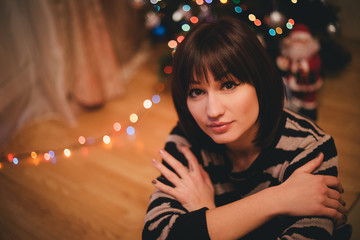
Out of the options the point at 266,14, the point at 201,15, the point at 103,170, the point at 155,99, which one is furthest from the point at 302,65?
the point at 103,170

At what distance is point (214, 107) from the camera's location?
900 mm

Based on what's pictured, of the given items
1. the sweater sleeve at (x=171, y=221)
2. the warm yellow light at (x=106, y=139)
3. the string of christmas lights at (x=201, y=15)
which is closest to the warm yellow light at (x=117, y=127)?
the warm yellow light at (x=106, y=139)

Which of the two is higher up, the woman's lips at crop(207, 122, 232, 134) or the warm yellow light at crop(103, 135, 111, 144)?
the woman's lips at crop(207, 122, 232, 134)

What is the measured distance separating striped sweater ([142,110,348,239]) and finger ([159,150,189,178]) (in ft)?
0.10

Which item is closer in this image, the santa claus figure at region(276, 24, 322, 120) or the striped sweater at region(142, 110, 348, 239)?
the striped sweater at region(142, 110, 348, 239)

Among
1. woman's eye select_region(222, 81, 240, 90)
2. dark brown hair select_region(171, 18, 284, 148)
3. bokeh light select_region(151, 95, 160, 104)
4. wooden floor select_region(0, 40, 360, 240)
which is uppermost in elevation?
dark brown hair select_region(171, 18, 284, 148)

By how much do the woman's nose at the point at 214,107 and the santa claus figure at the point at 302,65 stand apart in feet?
3.85

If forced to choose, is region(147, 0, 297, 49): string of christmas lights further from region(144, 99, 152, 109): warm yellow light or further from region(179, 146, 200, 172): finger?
region(179, 146, 200, 172): finger

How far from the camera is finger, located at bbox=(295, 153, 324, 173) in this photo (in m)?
0.91

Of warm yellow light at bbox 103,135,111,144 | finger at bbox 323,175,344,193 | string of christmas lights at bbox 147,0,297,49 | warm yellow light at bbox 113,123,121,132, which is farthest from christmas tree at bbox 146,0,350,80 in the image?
finger at bbox 323,175,344,193

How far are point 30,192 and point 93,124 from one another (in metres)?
0.60

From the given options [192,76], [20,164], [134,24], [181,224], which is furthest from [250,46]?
[134,24]

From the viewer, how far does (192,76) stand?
0.92 meters

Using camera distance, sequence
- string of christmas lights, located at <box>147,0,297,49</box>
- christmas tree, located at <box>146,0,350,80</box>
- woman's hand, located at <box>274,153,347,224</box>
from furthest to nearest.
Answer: christmas tree, located at <box>146,0,350,80</box>, string of christmas lights, located at <box>147,0,297,49</box>, woman's hand, located at <box>274,153,347,224</box>
